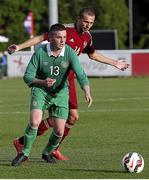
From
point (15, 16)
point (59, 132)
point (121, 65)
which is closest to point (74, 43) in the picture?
point (121, 65)

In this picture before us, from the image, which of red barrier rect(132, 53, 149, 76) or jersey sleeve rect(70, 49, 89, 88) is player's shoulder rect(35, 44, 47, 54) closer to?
jersey sleeve rect(70, 49, 89, 88)

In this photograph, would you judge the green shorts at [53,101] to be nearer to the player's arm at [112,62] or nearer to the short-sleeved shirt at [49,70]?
the short-sleeved shirt at [49,70]

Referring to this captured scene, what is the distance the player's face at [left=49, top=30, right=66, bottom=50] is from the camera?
11648 mm

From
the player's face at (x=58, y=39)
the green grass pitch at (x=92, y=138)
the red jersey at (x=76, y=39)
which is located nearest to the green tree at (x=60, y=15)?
the green grass pitch at (x=92, y=138)

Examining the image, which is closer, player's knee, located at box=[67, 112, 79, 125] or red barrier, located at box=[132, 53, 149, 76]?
player's knee, located at box=[67, 112, 79, 125]

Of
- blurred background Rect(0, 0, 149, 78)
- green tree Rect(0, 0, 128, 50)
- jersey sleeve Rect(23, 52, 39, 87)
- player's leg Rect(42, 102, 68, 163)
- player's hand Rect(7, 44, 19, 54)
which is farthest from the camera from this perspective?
green tree Rect(0, 0, 128, 50)

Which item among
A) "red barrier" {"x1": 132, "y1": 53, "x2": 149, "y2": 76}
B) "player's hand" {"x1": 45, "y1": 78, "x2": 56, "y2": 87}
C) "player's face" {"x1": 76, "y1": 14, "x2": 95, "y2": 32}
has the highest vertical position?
"player's face" {"x1": 76, "y1": 14, "x2": 95, "y2": 32}

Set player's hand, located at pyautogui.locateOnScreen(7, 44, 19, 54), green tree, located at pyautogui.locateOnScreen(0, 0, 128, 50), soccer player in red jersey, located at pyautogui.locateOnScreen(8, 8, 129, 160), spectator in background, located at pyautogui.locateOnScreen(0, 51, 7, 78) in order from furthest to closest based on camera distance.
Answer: green tree, located at pyautogui.locateOnScreen(0, 0, 128, 50) < spectator in background, located at pyautogui.locateOnScreen(0, 51, 7, 78) < soccer player in red jersey, located at pyautogui.locateOnScreen(8, 8, 129, 160) < player's hand, located at pyautogui.locateOnScreen(7, 44, 19, 54)

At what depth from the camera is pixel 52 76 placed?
1196cm

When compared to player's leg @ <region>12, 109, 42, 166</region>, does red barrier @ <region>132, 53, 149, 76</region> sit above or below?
below

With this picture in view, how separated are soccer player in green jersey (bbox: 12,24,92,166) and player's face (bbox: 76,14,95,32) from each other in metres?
0.63

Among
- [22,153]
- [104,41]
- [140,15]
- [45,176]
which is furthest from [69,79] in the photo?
[140,15]

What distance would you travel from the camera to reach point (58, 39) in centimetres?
1171

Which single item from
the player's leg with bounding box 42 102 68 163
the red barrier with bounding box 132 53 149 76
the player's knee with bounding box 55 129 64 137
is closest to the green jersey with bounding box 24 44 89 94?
the player's leg with bounding box 42 102 68 163
